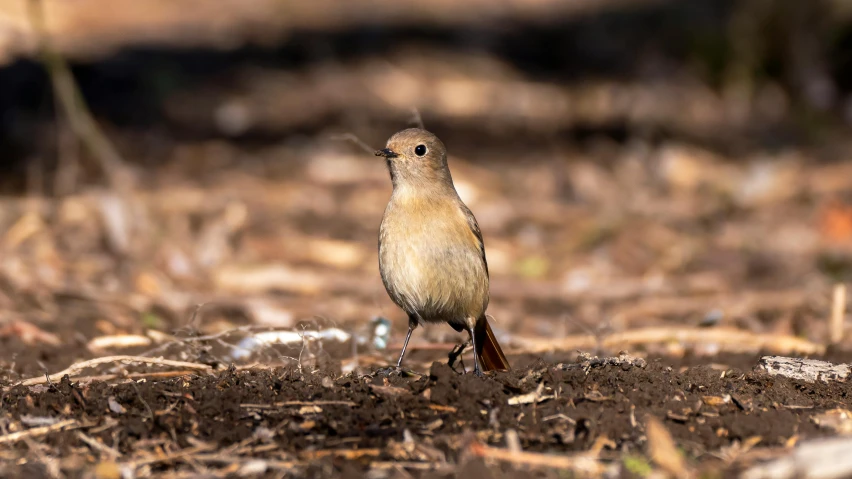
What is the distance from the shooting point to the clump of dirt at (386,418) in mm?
3455

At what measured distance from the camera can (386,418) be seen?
3.73m

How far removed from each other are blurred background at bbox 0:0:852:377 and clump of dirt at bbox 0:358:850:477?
90cm

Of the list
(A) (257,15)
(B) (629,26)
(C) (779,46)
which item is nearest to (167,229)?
(C) (779,46)

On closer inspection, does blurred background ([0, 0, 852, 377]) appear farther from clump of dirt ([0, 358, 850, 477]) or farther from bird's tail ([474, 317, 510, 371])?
clump of dirt ([0, 358, 850, 477])

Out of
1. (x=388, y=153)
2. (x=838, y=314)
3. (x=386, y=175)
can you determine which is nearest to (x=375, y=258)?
(x=386, y=175)

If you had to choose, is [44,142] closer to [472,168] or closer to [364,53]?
[472,168]

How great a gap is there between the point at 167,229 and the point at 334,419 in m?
4.97

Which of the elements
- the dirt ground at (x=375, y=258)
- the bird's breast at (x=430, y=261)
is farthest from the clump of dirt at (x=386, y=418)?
the bird's breast at (x=430, y=261)

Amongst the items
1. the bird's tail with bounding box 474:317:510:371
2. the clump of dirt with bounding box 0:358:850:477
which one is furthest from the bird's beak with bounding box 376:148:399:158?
the clump of dirt with bounding box 0:358:850:477

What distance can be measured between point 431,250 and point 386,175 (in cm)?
536

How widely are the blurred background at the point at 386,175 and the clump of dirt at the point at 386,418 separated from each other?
0.90 meters

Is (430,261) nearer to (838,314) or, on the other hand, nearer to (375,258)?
(838,314)

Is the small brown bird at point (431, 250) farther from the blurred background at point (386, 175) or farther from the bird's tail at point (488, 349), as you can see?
the blurred background at point (386, 175)

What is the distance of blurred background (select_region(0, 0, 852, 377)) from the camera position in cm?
671
